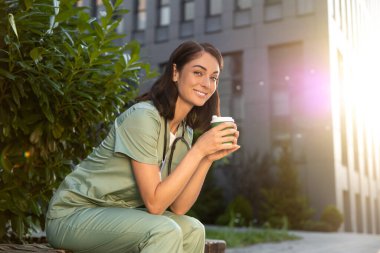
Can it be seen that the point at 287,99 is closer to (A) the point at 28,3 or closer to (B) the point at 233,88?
(B) the point at 233,88

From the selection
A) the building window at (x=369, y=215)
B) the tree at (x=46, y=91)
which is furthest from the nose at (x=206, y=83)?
the building window at (x=369, y=215)

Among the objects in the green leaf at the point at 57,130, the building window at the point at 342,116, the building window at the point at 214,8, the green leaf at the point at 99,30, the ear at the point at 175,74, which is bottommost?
the green leaf at the point at 57,130

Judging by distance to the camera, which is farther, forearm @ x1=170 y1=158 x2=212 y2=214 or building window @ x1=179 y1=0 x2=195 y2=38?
building window @ x1=179 y1=0 x2=195 y2=38

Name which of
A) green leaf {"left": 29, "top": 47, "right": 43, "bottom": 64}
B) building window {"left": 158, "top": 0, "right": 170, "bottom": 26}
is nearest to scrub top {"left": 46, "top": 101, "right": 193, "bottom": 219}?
green leaf {"left": 29, "top": 47, "right": 43, "bottom": 64}

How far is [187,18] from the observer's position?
2447cm

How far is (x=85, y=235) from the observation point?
199 centimetres

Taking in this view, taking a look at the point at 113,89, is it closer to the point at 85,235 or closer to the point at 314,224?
the point at 85,235

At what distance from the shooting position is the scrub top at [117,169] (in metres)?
2.06

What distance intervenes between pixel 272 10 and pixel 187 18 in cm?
460

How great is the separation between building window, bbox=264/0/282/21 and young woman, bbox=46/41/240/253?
66.4ft

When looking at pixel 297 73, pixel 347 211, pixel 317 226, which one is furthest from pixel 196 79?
pixel 347 211

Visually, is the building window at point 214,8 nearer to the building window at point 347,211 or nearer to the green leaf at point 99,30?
the building window at point 347,211

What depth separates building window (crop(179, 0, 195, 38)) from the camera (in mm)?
24256

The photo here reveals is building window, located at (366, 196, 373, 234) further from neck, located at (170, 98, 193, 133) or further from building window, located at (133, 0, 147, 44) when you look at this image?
neck, located at (170, 98, 193, 133)
